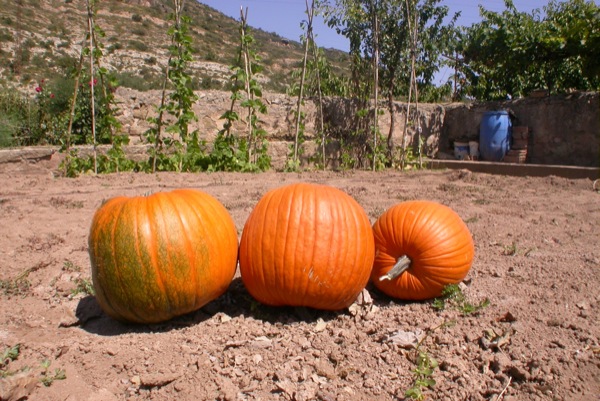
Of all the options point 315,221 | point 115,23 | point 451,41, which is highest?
point 115,23

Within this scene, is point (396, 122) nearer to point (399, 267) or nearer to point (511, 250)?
point (511, 250)

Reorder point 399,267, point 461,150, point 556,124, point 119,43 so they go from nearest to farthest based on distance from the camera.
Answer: point 399,267 < point 556,124 < point 461,150 < point 119,43

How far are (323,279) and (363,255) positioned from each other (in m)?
0.27

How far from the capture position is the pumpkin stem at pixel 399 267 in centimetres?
276

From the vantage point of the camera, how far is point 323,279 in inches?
99.2

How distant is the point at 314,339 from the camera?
8.00ft

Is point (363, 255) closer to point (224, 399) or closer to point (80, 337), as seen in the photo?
point (224, 399)

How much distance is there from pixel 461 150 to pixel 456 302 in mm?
9036

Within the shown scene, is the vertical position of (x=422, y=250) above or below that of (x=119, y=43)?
below

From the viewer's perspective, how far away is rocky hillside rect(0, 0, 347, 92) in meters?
26.2

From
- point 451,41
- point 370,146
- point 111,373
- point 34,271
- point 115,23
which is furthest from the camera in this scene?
point 115,23

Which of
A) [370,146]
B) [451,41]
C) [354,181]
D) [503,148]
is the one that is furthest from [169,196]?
[451,41]

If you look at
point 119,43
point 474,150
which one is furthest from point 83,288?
point 119,43

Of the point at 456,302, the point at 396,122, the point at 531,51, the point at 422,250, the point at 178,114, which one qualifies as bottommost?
the point at 456,302
